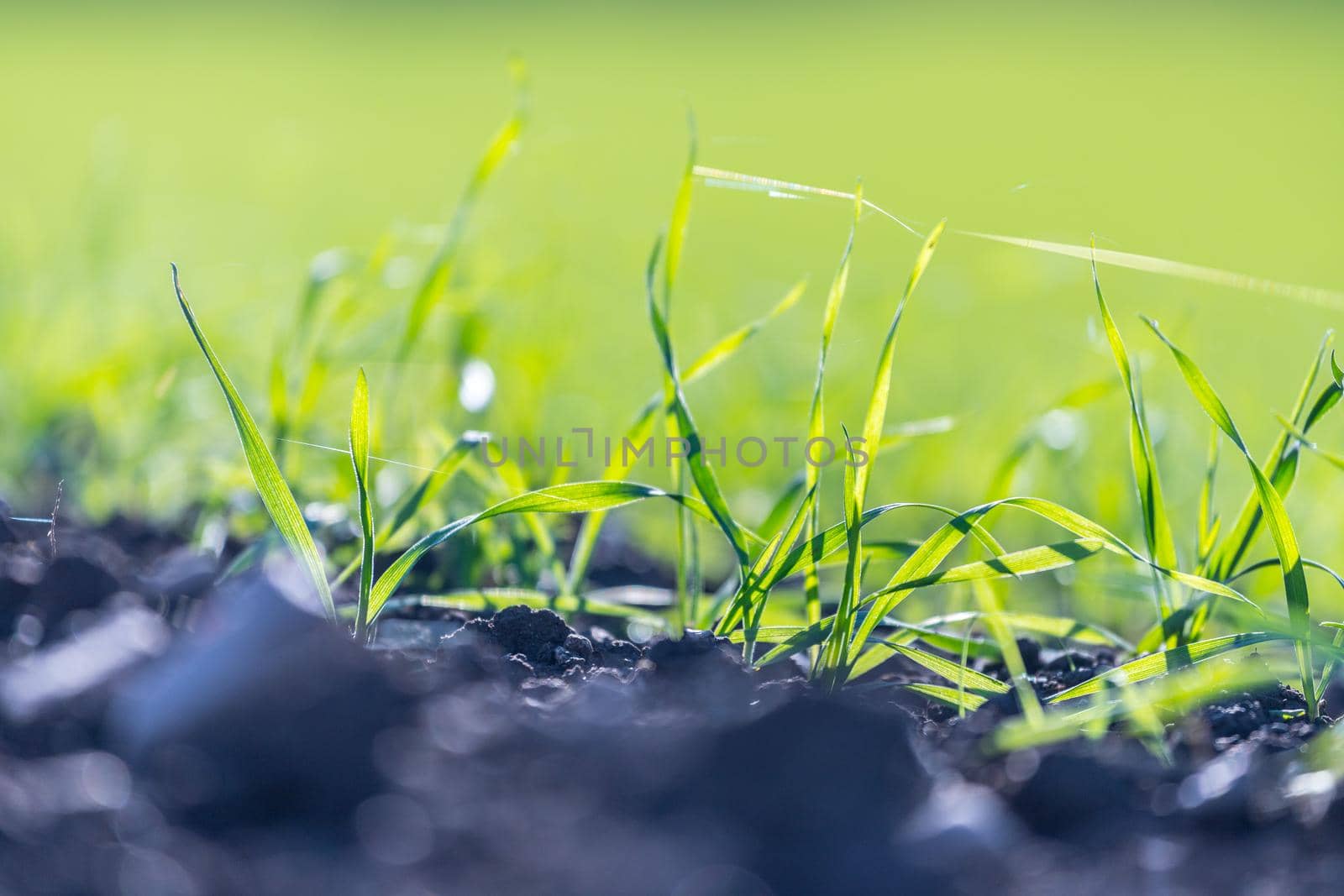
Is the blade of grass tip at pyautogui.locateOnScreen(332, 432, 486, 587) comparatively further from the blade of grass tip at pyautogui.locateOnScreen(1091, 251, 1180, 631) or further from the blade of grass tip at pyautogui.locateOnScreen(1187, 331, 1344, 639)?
the blade of grass tip at pyautogui.locateOnScreen(1187, 331, 1344, 639)

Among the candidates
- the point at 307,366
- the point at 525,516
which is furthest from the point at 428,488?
the point at 307,366

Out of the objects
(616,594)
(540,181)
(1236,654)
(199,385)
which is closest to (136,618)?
(616,594)

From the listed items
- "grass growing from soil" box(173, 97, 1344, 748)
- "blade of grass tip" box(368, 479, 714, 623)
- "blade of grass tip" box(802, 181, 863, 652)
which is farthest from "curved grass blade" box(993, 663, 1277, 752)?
"blade of grass tip" box(368, 479, 714, 623)

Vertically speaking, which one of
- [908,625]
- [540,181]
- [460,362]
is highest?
[540,181]

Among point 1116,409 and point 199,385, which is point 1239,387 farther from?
point 199,385

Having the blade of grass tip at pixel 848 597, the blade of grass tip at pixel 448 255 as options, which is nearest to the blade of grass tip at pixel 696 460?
the blade of grass tip at pixel 848 597

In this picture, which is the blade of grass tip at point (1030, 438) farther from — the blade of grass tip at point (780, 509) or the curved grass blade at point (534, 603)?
the curved grass blade at point (534, 603)
